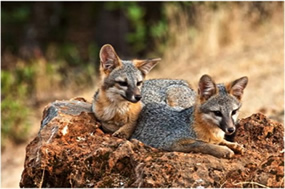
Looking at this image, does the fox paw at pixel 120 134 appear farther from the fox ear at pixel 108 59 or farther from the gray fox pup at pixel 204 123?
the fox ear at pixel 108 59

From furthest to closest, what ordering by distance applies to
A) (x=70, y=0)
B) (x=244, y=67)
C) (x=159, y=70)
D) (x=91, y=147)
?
(x=70, y=0)
(x=159, y=70)
(x=244, y=67)
(x=91, y=147)

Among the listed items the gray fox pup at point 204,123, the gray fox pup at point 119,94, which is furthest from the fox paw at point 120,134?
the gray fox pup at point 204,123

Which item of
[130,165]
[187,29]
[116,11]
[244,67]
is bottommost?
[130,165]

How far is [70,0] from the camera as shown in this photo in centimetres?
2641

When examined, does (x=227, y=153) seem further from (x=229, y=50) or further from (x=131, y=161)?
(x=229, y=50)

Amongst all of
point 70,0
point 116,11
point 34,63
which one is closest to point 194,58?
point 34,63

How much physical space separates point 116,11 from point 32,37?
9.43 ft

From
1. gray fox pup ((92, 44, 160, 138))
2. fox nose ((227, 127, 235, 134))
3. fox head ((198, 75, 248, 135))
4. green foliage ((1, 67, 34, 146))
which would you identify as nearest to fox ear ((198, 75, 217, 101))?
fox head ((198, 75, 248, 135))

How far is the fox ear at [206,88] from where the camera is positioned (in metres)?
7.34

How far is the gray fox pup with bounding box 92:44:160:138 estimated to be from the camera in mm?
8031

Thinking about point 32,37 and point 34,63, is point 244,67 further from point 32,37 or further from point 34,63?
point 32,37

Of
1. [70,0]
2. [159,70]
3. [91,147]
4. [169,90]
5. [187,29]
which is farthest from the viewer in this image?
[70,0]

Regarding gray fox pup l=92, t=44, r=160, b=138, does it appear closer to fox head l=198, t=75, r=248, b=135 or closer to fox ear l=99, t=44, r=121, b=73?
fox ear l=99, t=44, r=121, b=73

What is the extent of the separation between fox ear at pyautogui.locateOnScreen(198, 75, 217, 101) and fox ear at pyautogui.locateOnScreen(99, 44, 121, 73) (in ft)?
4.25
